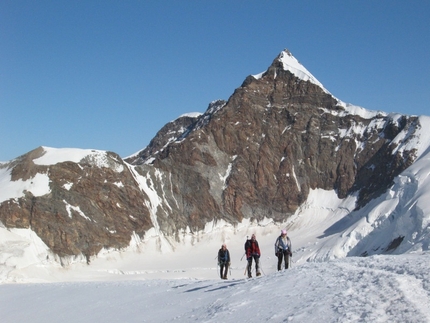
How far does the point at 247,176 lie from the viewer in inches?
3506

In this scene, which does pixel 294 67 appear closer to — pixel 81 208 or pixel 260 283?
pixel 81 208

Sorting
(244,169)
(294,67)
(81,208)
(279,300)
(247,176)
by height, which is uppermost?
(294,67)

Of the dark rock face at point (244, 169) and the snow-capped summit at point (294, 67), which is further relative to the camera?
the snow-capped summit at point (294, 67)

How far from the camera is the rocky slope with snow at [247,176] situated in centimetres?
6788

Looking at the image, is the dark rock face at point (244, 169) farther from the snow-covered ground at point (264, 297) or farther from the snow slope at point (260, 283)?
the snow-covered ground at point (264, 297)

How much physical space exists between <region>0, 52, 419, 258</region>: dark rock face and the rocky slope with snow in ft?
0.59

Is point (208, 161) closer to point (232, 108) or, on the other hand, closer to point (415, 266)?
point (232, 108)

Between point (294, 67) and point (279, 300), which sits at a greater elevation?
point (294, 67)

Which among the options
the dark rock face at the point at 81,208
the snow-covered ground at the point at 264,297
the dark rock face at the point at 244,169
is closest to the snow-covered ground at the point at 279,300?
the snow-covered ground at the point at 264,297

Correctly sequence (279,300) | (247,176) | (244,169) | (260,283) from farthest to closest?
(244,169), (247,176), (260,283), (279,300)

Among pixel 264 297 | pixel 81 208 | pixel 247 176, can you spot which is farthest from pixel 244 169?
pixel 264 297

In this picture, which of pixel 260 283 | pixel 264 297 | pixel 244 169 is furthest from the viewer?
pixel 244 169

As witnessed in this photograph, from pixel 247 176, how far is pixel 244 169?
1332mm

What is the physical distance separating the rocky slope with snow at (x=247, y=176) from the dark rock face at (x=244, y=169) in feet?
0.59
